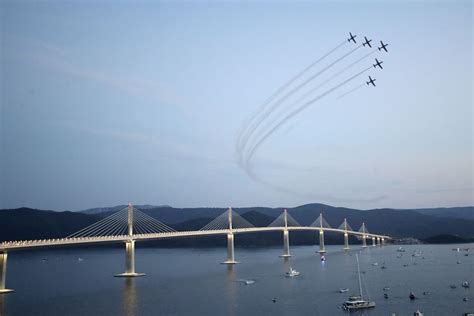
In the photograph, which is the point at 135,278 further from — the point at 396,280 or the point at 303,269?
the point at 396,280

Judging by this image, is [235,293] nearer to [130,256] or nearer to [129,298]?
[129,298]

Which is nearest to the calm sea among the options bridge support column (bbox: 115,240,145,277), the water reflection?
the water reflection

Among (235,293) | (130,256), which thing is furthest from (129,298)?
(130,256)

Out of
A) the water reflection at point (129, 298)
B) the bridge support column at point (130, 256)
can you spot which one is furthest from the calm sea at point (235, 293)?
the bridge support column at point (130, 256)

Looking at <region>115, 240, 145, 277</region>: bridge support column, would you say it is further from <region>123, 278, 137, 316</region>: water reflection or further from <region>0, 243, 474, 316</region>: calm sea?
<region>123, 278, 137, 316</region>: water reflection

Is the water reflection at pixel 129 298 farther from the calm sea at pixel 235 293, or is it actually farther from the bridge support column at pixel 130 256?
the bridge support column at pixel 130 256

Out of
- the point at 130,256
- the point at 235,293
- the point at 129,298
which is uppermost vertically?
the point at 130,256

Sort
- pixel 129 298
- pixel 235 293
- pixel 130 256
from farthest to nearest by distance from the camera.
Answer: pixel 130 256, pixel 235 293, pixel 129 298

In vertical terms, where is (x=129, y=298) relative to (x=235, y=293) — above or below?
above

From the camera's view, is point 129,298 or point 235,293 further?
point 235,293
